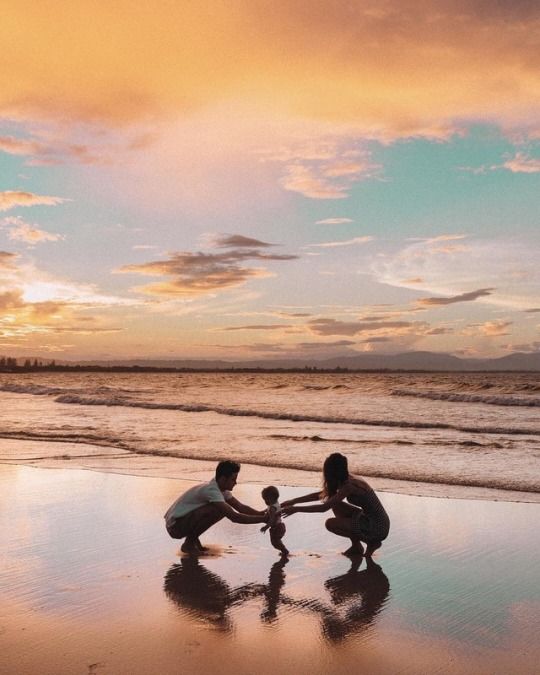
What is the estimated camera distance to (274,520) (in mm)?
7156

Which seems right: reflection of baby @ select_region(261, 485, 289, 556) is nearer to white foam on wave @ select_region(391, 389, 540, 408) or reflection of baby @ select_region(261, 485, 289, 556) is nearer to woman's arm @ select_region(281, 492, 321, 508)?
woman's arm @ select_region(281, 492, 321, 508)

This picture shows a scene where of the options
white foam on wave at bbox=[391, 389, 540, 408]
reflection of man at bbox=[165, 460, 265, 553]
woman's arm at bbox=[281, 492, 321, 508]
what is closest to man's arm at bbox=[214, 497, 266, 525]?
reflection of man at bbox=[165, 460, 265, 553]

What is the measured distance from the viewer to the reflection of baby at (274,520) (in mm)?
7074

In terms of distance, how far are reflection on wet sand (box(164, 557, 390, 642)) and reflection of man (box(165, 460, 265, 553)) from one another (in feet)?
1.87

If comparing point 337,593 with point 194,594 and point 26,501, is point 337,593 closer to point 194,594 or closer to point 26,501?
point 194,594

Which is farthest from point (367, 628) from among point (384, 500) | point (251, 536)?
point (384, 500)

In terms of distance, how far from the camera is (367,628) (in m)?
5.09

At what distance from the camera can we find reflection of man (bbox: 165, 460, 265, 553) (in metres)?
7.27


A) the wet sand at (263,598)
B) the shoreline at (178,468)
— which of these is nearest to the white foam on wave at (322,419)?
the shoreline at (178,468)

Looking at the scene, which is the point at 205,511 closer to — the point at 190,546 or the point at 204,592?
the point at 190,546

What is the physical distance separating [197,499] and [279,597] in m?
1.92

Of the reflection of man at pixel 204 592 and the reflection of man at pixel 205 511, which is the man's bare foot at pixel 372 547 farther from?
the reflection of man at pixel 204 592

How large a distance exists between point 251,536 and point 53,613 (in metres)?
3.13

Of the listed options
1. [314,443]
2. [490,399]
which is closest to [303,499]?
[314,443]
